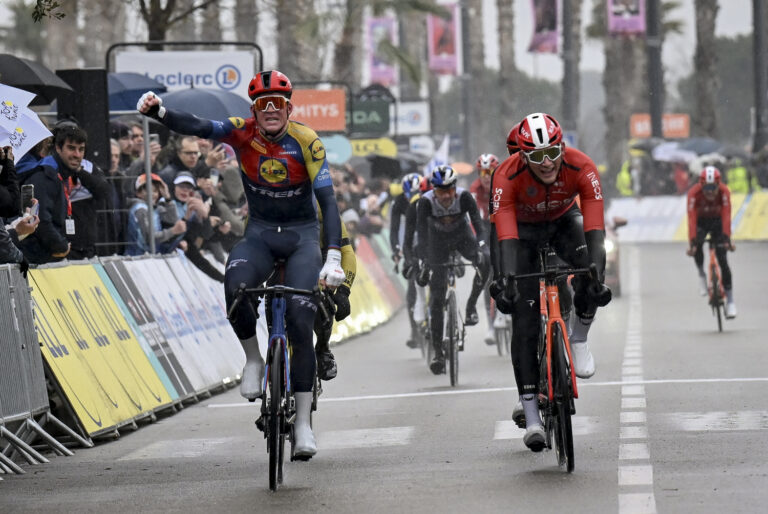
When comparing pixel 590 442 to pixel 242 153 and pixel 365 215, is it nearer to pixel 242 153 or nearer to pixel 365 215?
pixel 242 153

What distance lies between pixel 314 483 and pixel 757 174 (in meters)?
39.9

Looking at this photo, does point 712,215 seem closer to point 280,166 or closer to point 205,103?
point 205,103

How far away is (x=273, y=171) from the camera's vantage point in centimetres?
1028

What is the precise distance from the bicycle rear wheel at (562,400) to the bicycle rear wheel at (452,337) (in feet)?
19.7

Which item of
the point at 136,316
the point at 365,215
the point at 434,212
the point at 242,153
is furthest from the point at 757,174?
the point at 242,153

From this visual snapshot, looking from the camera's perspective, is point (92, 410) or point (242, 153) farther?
point (92, 410)

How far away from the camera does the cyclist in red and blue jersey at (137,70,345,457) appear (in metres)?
10.0

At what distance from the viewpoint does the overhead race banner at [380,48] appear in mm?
51756

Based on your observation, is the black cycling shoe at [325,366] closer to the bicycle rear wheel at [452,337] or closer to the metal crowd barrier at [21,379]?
the metal crowd barrier at [21,379]

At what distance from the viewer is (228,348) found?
17.1 metres

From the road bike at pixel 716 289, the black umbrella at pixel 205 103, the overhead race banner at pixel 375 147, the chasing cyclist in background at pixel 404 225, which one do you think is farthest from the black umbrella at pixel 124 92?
the overhead race banner at pixel 375 147

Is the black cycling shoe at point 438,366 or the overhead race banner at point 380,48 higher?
the overhead race banner at point 380,48

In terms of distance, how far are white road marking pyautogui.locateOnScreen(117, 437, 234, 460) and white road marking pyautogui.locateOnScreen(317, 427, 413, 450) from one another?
2.26 feet

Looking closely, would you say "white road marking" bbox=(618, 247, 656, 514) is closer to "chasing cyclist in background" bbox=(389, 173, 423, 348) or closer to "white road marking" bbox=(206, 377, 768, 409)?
"white road marking" bbox=(206, 377, 768, 409)
